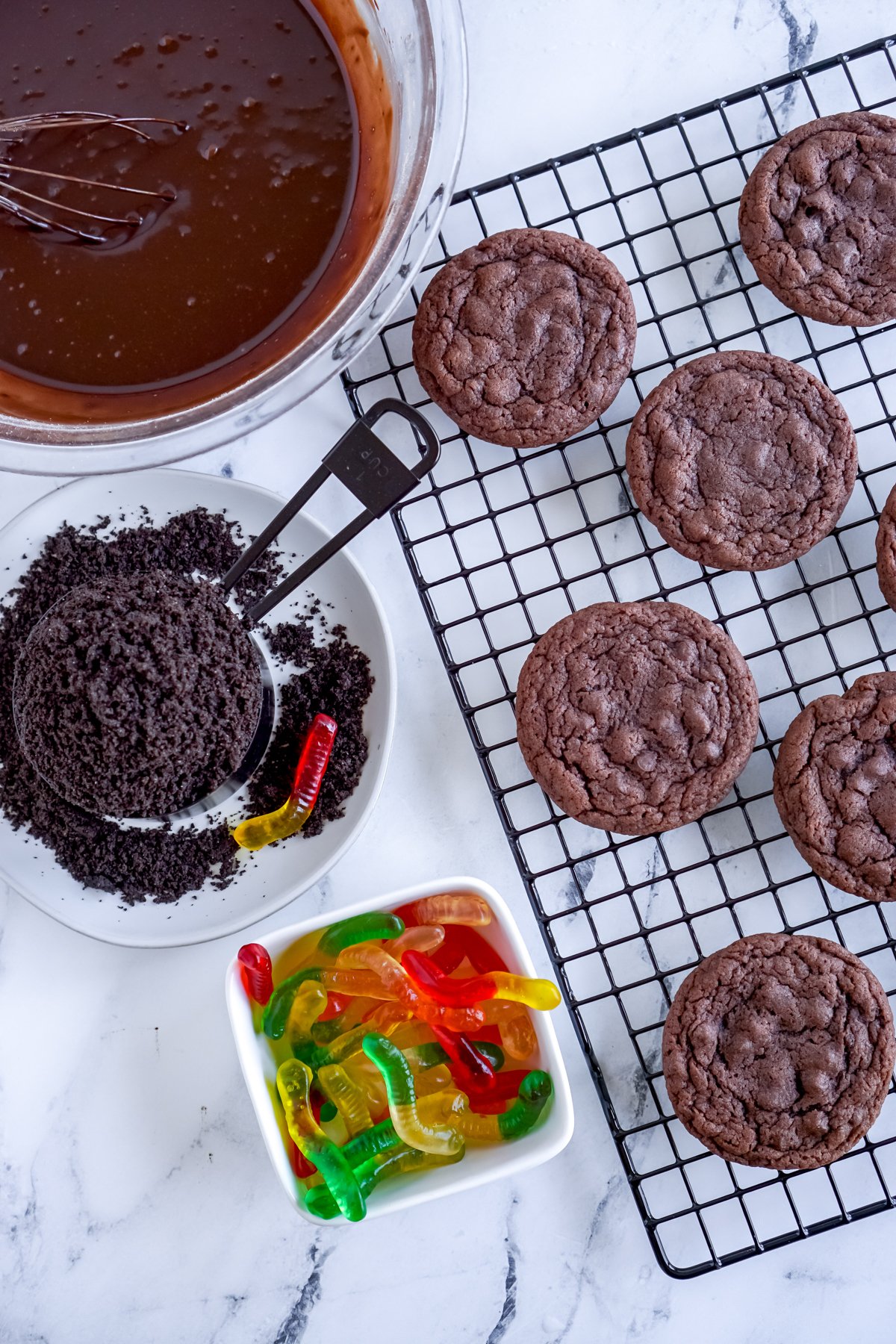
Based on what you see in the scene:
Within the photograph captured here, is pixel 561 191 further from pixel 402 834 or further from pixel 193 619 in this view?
pixel 402 834

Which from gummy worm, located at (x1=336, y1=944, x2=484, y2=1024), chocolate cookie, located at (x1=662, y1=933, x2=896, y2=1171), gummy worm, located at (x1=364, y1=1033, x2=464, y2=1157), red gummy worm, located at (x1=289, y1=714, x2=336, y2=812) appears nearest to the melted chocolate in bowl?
red gummy worm, located at (x1=289, y1=714, x2=336, y2=812)

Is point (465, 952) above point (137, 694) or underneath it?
underneath

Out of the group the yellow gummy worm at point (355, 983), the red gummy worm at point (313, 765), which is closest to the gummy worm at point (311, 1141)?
the yellow gummy worm at point (355, 983)

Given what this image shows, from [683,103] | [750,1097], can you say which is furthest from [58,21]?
[750,1097]

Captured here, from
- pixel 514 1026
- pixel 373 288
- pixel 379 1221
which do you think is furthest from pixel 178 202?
pixel 379 1221

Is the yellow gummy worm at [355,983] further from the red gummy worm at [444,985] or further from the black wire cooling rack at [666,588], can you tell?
the black wire cooling rack at [666,588]

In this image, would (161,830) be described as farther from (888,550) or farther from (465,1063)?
(888,550)

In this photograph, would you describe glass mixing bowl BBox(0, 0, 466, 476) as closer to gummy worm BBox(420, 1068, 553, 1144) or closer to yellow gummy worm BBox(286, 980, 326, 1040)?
yellow gummy worm BBox(286, 980, 326, 1040)
